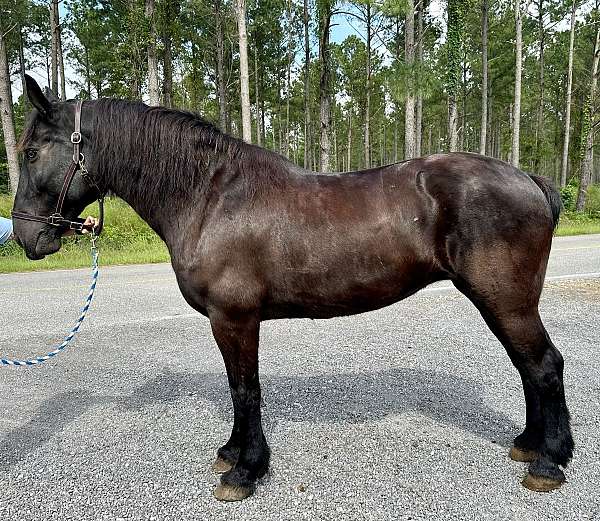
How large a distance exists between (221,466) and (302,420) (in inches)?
29.7

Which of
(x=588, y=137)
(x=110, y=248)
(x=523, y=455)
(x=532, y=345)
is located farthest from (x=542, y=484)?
(x=588, y=137)

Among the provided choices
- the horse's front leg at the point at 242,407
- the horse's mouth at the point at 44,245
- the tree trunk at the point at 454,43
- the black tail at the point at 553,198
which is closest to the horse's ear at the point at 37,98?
the horse's mouth at the point at 44,245

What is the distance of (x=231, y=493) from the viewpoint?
94.0 inches

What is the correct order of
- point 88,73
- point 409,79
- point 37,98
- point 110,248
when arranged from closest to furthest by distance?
point 37,98
point 110,248
point 409,79
point 88,73

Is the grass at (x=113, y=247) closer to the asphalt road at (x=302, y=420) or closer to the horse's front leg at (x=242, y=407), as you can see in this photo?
the asphalt road at (x=302, y=420)

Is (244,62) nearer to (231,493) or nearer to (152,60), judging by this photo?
(152,60)

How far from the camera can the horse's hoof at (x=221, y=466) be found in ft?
8.57

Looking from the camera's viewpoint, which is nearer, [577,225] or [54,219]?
[54,219]

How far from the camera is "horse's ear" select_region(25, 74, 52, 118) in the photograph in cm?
232

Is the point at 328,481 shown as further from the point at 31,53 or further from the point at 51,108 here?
the point at 31,53

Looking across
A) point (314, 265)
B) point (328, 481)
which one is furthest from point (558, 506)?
point (314, 265)

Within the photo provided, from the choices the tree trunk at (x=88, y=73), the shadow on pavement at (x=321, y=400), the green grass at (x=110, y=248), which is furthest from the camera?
the tree trunk at (x=88, y=73)

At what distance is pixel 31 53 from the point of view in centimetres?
3309

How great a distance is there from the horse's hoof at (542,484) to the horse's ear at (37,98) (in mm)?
3547
